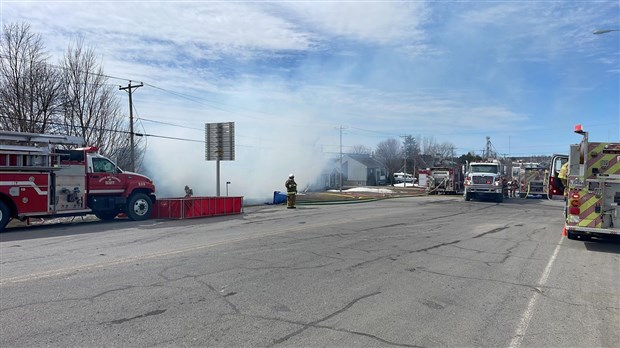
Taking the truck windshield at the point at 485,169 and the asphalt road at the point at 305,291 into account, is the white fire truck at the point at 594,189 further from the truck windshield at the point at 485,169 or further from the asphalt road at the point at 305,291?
the truck windshield at the point at 485,169

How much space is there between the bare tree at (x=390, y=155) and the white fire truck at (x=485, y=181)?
2422 inches

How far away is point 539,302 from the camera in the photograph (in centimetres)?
609

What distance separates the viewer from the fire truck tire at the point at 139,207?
15.9 meters

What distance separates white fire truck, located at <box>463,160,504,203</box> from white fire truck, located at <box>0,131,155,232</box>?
2123 cm

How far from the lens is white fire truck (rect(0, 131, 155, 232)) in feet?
42.7

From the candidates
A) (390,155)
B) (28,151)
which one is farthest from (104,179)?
(390,155)

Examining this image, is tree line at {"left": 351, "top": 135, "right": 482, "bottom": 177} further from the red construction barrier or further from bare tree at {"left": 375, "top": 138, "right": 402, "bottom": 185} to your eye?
the red construction barrier

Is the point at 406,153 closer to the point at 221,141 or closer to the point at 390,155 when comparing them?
the point at 390,155

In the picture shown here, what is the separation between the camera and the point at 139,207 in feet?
52.8

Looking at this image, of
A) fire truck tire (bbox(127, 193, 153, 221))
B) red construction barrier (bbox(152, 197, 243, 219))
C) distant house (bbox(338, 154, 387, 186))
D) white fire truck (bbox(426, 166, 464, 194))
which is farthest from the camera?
distant house (bbox(338, 154, 387, 186))

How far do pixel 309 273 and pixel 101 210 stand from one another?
35.9 feet

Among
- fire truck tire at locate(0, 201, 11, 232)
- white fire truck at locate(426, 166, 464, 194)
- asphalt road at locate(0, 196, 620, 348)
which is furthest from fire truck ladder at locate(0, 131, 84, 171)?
white fire truck at locate(426, 166, 464, 194)

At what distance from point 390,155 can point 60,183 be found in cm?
9584

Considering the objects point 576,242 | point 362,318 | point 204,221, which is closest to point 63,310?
point 362,318
